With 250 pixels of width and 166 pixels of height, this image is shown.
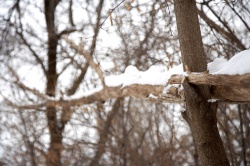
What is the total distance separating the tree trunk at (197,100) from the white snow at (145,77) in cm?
27

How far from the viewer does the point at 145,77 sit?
4691mm

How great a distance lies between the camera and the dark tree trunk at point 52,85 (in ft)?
27.0

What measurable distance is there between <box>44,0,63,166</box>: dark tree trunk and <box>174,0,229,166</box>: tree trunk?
18.4ft

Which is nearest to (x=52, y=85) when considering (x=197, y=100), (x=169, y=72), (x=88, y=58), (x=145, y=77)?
(x=88, y=58)

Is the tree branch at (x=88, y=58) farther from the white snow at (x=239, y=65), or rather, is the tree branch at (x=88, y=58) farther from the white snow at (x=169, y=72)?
the white snow at (x=239, y=65)

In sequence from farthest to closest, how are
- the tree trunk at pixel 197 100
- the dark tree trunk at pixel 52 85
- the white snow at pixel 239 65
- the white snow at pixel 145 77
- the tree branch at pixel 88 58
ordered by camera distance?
the dark tree trunk at pixel 52 85 → the tree branch at pixel 88 58 → the white snow at pixel 145 77 → the tree trunk at pixel 197 100 → the white snow at pixel 239 65

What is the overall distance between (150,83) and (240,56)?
1.87 metres

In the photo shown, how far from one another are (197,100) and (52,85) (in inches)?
285

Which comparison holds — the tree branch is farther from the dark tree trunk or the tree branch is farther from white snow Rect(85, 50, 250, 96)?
the dark tree trunk

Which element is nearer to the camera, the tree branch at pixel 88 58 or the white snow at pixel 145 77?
the white snow at pixel 145 77

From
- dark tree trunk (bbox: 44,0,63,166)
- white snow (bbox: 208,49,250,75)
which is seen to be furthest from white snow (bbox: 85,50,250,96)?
dark tree trunk (bbox: 44,0,63,166)

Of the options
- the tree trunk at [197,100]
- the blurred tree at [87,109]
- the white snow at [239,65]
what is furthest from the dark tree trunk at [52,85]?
the white snow at [239,65]

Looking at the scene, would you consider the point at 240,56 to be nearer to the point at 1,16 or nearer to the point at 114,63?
the point at 114,63

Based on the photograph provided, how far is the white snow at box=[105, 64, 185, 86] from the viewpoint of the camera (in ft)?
12.2
